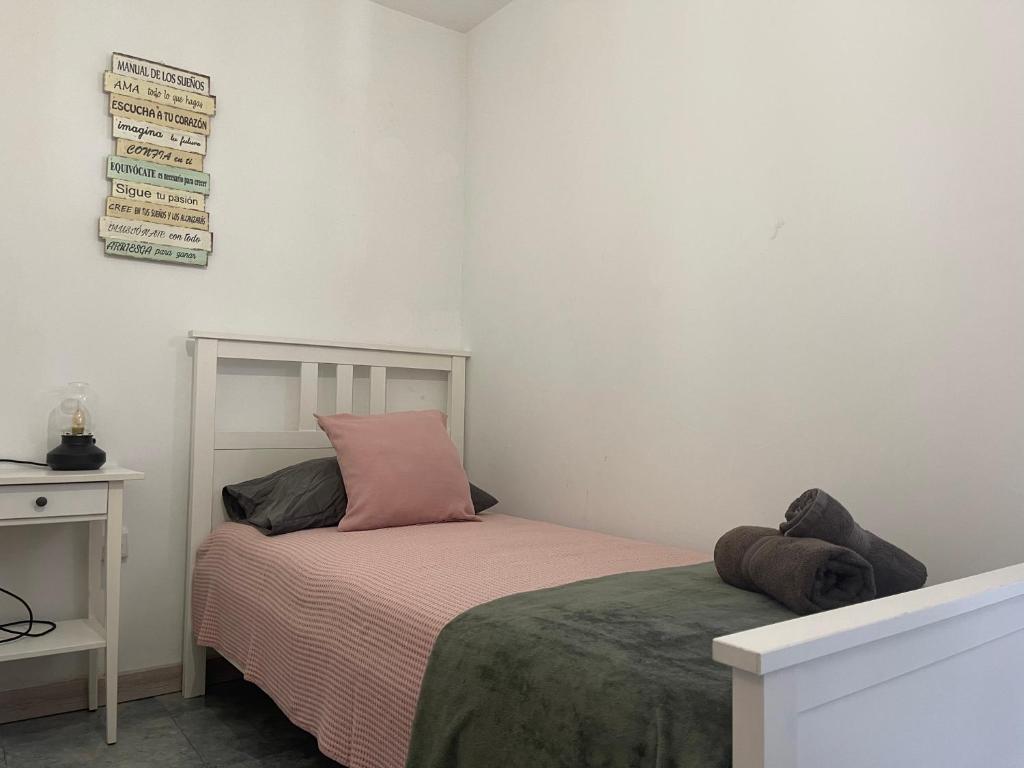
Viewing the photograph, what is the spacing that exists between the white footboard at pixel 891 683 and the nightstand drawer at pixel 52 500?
1.86 metres

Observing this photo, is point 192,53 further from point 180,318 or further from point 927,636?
point 927,636

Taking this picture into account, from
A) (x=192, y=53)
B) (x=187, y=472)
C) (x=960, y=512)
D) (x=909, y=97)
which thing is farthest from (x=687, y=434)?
(x=192, y=53)

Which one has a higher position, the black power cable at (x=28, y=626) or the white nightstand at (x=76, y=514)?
the white nightstand at (x=76, y=514)

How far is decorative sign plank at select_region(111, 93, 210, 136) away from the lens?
248 centimetres

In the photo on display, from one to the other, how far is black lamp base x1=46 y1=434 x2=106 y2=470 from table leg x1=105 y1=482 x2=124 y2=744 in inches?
3.7

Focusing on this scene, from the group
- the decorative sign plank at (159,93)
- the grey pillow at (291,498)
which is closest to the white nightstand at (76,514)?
the grey pillow at (291,498)

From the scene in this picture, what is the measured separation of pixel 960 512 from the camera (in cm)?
166

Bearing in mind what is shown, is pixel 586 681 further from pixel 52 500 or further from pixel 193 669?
pixel 193 669

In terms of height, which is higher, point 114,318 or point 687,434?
point 114,318

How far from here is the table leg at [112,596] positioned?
213cm

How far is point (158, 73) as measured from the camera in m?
2.56

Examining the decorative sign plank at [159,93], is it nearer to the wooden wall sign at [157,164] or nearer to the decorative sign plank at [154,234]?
the wooden wall sign at [157,164]

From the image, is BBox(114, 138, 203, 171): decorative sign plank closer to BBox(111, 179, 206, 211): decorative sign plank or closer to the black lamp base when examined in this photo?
BBox(111, 179, 206, 211): decorative sign plank

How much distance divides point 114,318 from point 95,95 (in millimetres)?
674
